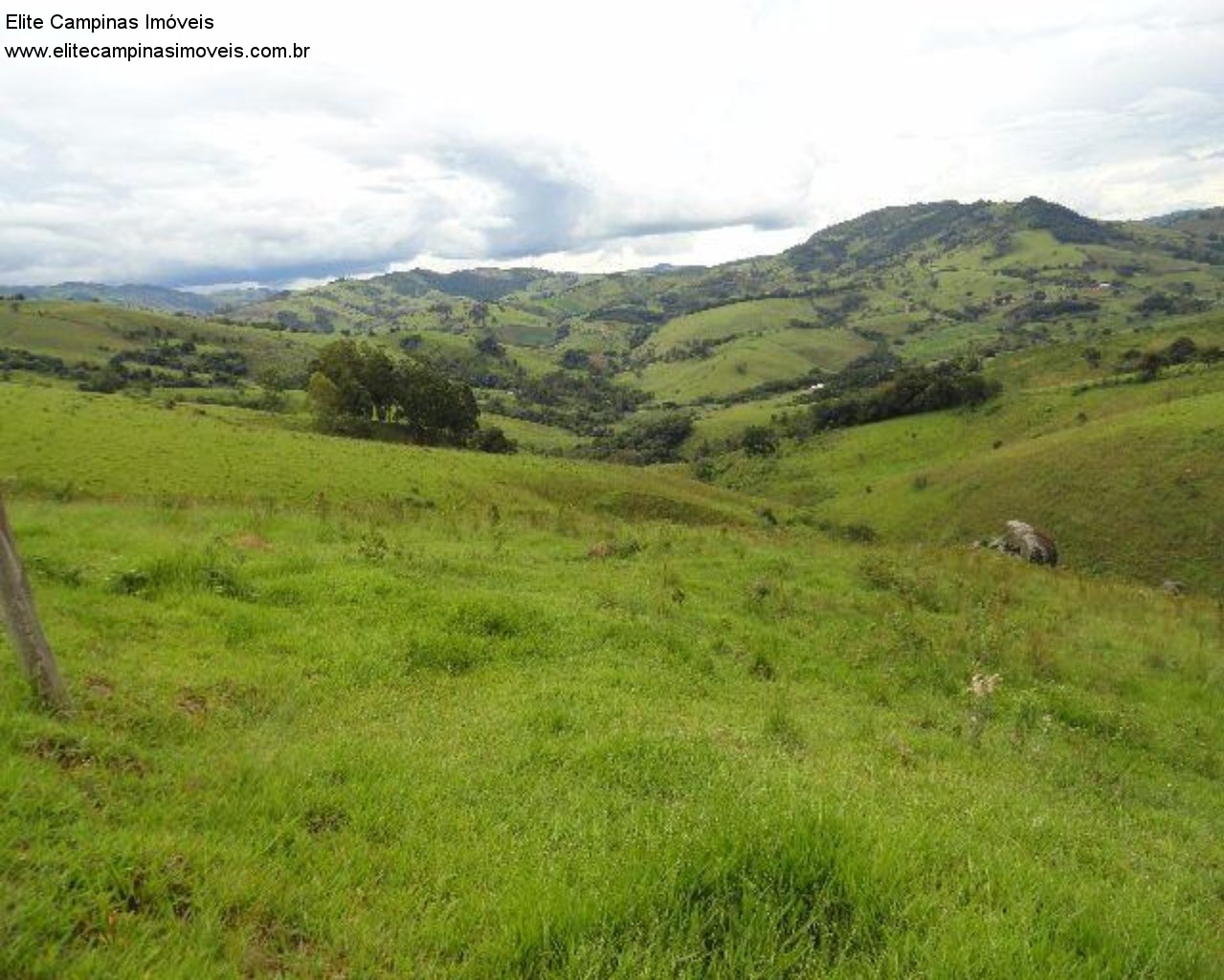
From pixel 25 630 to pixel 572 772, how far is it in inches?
208

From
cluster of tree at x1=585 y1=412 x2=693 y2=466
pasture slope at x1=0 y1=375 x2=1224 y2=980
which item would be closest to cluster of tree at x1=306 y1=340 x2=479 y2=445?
pasture slope at x1=0 y1=375 x2=1224 y2=980

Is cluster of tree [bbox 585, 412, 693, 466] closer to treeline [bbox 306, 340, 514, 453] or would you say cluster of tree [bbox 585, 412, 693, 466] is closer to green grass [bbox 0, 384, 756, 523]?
treeline [bbox 306, 340, 514, 453]

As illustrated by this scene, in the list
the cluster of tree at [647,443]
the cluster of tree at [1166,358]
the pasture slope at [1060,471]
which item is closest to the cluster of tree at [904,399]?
the pasture slope at [1060,471]

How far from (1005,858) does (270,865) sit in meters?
5.51

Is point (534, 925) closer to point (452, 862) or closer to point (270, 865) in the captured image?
point (452, 862)

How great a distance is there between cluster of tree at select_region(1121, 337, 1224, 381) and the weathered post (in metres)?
118

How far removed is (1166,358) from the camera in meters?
108

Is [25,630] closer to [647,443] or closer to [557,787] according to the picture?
[557,787]

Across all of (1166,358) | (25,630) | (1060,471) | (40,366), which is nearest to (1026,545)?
(1060,471)

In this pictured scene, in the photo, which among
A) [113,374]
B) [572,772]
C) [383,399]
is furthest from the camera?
[113,374]

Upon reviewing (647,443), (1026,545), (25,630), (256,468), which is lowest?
(647,443)

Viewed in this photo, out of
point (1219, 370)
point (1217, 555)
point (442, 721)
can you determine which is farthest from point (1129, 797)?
point (1219, 370)

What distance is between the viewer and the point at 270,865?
548cm

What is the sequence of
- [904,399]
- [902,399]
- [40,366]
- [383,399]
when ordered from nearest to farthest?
1. [383,399]
2. [904,399]
3. [902,399]
4. [40,366]
